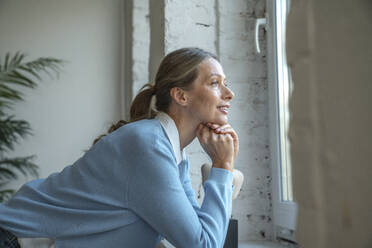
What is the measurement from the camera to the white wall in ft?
10.9

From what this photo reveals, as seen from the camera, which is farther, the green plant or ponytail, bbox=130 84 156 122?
the green plant

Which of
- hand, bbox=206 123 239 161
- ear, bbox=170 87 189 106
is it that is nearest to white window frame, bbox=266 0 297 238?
hand, bbox=206 123 239 161

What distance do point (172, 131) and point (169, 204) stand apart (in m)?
0.32

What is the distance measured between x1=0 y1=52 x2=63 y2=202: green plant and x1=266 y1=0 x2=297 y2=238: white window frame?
1928mm

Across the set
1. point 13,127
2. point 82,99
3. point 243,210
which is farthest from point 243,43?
point 13,127

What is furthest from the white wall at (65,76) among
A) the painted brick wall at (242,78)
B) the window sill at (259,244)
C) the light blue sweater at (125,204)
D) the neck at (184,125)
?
the light blue sweater at (125,204)

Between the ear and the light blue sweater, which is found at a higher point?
the ear

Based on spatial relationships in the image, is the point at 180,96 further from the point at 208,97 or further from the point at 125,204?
the point at 125,204

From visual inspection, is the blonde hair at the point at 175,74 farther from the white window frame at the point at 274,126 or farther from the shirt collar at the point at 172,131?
the white window frame at the point at 274,126

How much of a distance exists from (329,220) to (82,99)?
128 inches

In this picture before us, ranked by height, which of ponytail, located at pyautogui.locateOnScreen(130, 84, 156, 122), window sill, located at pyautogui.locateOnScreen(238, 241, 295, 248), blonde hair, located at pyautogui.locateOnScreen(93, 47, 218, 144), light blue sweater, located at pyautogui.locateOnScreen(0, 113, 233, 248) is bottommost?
window sill, located at pyautogui.locateOnScreen(238, 241, 295, 248)

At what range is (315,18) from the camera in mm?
321

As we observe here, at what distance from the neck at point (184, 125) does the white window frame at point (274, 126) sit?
2.24 ft

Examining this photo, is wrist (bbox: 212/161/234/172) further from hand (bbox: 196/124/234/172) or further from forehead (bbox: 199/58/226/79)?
forehead (bbox: 199/58/226/79)
